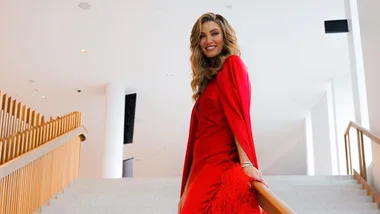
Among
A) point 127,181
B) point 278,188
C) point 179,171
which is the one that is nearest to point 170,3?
point 127,181

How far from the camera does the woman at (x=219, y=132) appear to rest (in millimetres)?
1621

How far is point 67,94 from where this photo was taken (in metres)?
12.1

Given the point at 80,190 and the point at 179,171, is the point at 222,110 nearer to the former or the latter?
the point at 80,190

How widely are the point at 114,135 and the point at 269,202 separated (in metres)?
9.27

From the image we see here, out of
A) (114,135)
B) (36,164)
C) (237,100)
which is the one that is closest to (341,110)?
(114,135)

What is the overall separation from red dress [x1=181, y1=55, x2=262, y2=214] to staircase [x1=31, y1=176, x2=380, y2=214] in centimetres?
296

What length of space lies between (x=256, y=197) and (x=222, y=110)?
0.36 m

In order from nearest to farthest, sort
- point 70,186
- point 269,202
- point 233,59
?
point 269,202 → point 233,59 → point 70,186

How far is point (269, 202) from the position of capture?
5.07ft

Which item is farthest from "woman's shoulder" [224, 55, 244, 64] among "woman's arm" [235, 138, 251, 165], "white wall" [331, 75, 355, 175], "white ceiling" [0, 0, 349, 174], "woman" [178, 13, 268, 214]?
"white wall" [331, 75, 355, 175]

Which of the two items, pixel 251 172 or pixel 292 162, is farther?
pixel 292 162

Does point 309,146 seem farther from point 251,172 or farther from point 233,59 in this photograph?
point 251,172

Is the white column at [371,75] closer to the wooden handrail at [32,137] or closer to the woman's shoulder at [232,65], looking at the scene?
the woman's shoulder at [232,65]

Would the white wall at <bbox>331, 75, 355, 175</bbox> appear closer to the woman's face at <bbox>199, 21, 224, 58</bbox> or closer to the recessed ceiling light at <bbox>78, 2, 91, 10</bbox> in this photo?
the recessed ceiling light at <bbox>78, 2, 91, 10</bbox>
